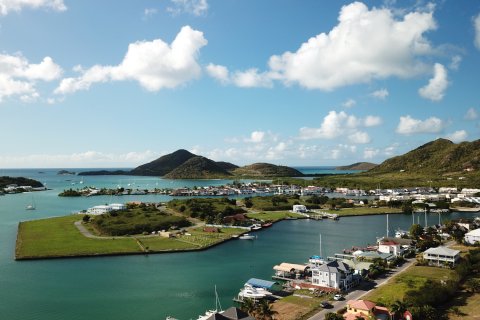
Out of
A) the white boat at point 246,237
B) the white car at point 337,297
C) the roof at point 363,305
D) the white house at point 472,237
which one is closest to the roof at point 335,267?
the white car at point 337,297

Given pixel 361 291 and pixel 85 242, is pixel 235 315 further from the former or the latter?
pixel 85 242

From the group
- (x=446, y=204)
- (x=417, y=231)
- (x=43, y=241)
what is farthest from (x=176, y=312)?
(x=446, y=204)

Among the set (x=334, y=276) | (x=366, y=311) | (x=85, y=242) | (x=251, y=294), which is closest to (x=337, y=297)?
(x=334, y=276)

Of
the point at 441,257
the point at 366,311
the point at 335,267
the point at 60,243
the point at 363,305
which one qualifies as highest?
the point at 335,267

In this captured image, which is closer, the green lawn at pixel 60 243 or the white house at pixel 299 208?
the green lawn at pixel 60 243

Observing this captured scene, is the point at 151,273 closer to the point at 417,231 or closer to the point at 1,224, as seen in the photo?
the point at 417,231

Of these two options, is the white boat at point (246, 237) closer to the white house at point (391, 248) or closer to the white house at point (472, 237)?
the white house at point (391, 248)
